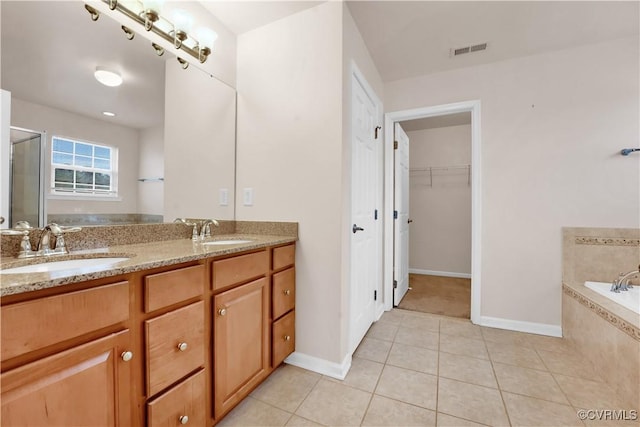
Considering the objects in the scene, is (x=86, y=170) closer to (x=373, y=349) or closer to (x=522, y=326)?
(x=373, y=349)

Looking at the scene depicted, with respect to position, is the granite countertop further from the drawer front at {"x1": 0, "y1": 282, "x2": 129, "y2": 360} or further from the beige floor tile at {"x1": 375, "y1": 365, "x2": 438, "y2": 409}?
the beige floor tile at {"x1": 375, "y1": 365, "x2": 438, "y2": 409}

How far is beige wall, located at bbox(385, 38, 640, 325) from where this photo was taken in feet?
6.89

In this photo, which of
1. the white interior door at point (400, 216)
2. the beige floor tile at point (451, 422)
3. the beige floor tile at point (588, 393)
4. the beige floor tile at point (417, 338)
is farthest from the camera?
the white interior door at point (400, 216)

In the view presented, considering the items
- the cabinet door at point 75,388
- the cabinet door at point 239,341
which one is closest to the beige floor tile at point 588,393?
the cabinet door at point 239,341

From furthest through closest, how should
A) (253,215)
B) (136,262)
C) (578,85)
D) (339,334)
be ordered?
(578,85), (253,215), (339,334), (136,262)

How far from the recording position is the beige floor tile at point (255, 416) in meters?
1.31

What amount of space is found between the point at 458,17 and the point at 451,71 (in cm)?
72

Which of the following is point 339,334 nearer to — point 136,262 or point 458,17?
point 136,262

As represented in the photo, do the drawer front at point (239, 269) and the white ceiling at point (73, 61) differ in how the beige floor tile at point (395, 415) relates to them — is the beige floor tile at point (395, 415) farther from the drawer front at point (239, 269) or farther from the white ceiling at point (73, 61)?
the white ceiling at point (73, 61)

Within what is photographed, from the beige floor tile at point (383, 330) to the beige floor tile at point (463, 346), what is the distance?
1.21 ft

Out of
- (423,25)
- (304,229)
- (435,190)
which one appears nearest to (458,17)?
(423,25)

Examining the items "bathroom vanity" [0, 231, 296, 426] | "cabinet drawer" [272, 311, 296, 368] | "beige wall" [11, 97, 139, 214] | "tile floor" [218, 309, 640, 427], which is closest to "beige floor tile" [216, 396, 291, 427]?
"tile floor" [218, 309, 640, 427]

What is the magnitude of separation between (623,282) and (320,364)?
2251mm

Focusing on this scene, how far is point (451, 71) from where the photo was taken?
2555mm
